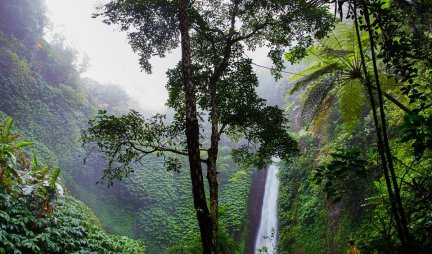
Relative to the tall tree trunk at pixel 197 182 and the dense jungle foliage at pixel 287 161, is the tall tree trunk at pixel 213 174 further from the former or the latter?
the dense jungle foliage at pixel 287 161

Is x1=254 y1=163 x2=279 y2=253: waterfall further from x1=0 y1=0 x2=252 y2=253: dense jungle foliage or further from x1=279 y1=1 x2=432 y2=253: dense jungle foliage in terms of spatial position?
x1=0 y1=0 x2=252 y2=253: dense jungle foliage

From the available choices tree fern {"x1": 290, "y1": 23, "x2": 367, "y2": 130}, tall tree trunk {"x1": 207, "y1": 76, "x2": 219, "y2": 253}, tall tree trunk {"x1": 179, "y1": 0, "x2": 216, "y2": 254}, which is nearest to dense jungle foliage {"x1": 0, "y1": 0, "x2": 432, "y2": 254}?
tree fern {"x1": 290, "y1": 23, "x2": 367, "y2": 130}

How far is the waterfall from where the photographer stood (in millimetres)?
14453

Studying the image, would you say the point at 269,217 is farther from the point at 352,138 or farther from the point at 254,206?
the point at 352,138

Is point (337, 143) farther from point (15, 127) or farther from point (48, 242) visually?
point (15, 127)

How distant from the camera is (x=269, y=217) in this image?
1581 centimetres

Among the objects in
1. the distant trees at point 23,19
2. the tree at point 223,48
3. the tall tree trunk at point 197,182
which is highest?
the distant trees at point 23,19

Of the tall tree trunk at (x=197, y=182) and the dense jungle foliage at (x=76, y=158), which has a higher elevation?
the dense jungle foliage at (x=76, y=158)

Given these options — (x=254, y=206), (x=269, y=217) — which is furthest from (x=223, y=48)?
(x=254, y=206)

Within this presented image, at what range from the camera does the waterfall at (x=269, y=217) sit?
1445cm

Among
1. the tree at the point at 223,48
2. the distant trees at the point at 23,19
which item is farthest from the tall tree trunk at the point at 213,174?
the distant trees at the point at 23,19

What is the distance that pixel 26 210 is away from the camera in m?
6.52

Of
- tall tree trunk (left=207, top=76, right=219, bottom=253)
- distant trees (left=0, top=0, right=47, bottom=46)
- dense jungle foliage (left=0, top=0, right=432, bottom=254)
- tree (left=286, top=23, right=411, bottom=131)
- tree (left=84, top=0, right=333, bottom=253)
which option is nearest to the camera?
dense jungle foliage (left=0, top=0, right=432, bottom=254)

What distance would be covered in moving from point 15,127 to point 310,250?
13.7 metres
